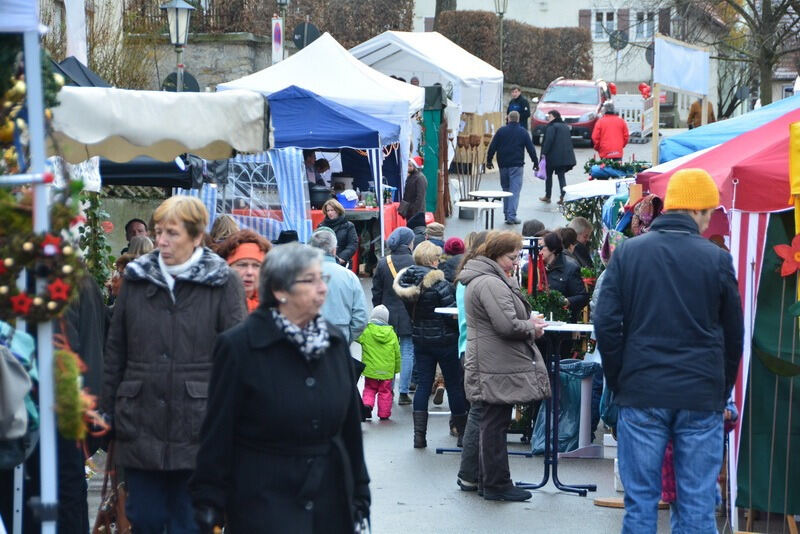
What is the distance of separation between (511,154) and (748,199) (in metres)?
15.8

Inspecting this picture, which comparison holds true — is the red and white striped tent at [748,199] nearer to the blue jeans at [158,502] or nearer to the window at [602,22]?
the blue jeans at [158,502]

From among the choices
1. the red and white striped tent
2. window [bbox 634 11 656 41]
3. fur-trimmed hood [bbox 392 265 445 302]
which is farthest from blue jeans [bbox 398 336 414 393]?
window [bbox 634 11 656 41]

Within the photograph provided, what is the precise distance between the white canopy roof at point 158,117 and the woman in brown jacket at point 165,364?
1.94 metres

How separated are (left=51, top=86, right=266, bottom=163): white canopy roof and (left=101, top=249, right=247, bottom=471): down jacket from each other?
205cm

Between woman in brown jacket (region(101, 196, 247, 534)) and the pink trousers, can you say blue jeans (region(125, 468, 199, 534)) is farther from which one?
the pink trousers

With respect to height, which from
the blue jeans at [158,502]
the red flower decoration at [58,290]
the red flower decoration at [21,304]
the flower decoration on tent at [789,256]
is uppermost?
the red flower decoration at [58,290]

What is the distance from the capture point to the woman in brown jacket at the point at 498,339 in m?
7.80

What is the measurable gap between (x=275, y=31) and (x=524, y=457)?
Answer: 39.8ft

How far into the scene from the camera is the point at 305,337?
4207 millimetres

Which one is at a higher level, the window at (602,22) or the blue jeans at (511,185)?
the window at (602,22)

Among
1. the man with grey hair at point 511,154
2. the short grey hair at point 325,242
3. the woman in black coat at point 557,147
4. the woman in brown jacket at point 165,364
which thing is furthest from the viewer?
the woman in black coat at point 557,147

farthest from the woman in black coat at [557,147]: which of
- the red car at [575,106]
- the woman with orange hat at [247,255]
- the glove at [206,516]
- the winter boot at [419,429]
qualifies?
the glove at [206,516]

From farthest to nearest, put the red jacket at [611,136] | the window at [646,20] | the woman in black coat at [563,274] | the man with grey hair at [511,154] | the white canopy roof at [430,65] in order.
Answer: the window at [646,20] < the white canopy roof at [430,65] < the red jacket at [611,136] < the man with grey hair at [511,154] < the woman in black coat at [563,274]

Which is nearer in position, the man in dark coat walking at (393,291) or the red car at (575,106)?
the man in dark coat walking at (393,291)
